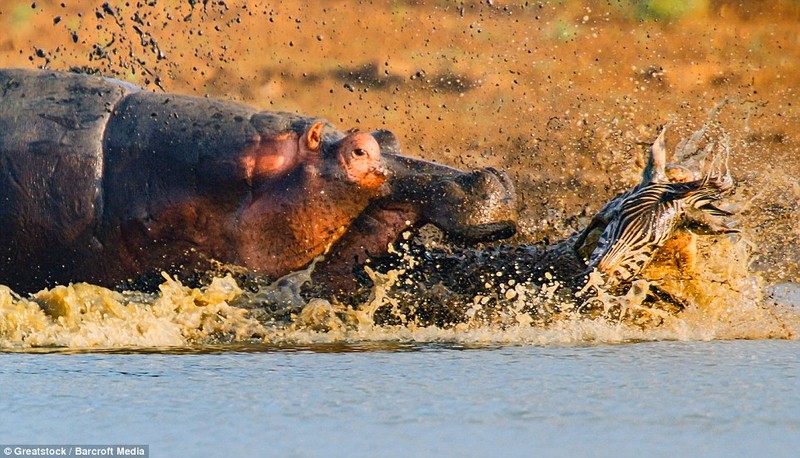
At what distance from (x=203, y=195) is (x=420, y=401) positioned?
258cm

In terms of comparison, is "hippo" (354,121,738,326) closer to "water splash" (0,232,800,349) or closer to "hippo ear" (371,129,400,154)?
"water splash" (0,232,800,349)

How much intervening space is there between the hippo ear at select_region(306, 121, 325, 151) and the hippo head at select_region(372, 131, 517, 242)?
33cm

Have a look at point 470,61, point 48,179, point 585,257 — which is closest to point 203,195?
point 48,179

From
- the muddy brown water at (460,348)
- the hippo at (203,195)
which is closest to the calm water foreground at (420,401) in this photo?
the muddy brown water at (460,348)

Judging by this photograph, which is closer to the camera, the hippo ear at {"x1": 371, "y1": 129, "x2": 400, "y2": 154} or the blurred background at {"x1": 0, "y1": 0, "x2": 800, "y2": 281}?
the hippo ear at {"x1": 371, "y1": 129, "x2": 400, "y2": 154}

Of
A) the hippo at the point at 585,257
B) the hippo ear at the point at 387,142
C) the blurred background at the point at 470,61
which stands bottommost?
the hippo at the point at 585,257

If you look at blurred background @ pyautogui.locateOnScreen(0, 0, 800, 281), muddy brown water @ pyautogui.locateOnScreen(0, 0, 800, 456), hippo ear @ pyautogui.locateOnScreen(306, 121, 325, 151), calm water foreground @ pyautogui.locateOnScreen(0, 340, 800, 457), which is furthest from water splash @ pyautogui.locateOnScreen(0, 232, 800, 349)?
blurred background @ pyautogui.locateOnScreen(0, 0, 800, 281)

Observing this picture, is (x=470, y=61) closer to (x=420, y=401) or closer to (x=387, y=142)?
(x=387, y=142)

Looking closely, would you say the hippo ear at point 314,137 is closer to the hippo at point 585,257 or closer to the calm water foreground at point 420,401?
the hippo at point 585,257

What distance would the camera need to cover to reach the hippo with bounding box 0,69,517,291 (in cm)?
700

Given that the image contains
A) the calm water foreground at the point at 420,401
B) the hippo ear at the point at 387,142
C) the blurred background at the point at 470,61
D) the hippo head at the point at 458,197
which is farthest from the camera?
the blurred background at the point at 470,61

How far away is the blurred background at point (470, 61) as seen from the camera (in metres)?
13.3

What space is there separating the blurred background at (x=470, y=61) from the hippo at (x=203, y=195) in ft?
17.2

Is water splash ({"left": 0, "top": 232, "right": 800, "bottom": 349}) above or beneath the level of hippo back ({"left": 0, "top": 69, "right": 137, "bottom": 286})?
beneath
